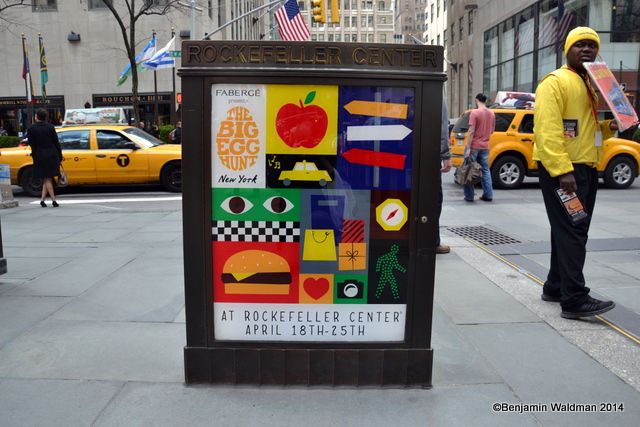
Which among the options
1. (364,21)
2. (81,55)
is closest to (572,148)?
(81,55)

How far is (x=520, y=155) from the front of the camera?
1338 cm

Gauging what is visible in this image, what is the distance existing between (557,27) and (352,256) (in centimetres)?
2759

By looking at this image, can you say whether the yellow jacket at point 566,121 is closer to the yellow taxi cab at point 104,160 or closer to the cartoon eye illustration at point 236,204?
the cartoon eye illustration at point 236,204

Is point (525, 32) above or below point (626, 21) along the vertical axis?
above

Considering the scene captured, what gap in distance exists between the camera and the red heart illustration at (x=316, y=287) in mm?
3303

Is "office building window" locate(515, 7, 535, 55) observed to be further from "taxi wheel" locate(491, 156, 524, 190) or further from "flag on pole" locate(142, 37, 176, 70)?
"taxi wheel" locate(491, 156, 524, 190)

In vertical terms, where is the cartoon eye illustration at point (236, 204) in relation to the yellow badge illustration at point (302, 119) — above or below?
below

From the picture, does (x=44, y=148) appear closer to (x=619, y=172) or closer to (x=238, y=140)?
(x=238, y=140)

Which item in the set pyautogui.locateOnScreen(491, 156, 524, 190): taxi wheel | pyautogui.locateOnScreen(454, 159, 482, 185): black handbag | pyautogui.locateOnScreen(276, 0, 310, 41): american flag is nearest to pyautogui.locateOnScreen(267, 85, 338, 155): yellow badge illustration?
pyautogui.locateOnScreen(454, 159, 482, 185): black handbag

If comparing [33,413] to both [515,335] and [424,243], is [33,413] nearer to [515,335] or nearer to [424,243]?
[424,243]

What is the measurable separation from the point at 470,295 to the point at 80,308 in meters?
3.30

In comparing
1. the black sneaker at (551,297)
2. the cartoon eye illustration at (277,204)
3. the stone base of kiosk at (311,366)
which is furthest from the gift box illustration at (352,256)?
the black sneaker at (551,297)

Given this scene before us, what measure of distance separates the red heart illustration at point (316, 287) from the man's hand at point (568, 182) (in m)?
2.01

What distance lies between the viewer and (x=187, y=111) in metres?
3.09
